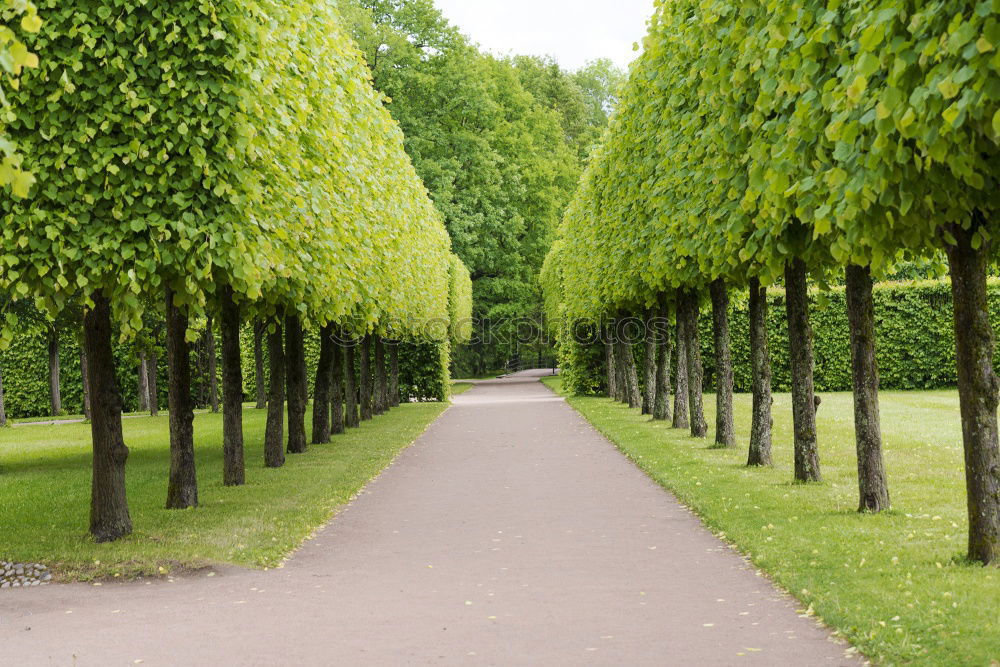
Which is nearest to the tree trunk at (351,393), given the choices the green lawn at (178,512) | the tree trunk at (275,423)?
the green lawn at (178,512)

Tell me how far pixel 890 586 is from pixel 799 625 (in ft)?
3.79

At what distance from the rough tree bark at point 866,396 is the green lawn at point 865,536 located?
26 cm

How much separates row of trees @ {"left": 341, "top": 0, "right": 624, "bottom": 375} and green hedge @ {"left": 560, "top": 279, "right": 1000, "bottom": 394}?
62.2 ft

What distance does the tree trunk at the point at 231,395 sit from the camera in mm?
15461

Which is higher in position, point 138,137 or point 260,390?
point 138,137

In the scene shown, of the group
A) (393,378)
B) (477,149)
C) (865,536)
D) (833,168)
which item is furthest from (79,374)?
(833,168)

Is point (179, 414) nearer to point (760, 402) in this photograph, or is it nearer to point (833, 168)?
point (760, 402)

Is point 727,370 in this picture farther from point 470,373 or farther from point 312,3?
point 470,373

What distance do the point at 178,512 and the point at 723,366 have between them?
9982 millimetres

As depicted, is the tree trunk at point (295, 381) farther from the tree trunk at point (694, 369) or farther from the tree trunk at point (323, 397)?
the tree trunk at point (694, 369)

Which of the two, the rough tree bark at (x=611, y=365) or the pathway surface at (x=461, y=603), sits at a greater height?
the rough tree bark at (x=611, y=365)

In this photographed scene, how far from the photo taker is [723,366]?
60.4 ft

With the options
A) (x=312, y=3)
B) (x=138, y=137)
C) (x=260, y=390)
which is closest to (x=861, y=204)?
(x=138, y=137)

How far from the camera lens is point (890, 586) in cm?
764
